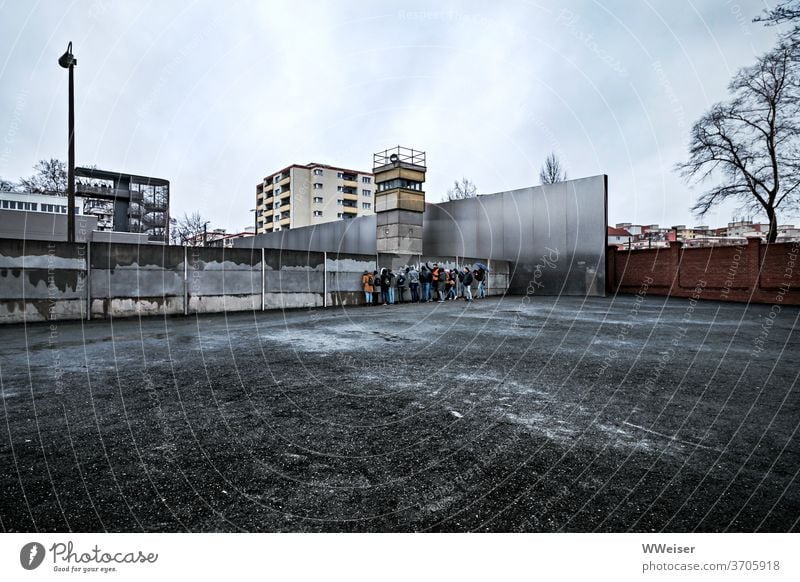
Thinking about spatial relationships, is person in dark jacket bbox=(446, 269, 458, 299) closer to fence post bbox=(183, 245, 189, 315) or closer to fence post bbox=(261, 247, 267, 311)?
fence post bbox=(261, 247, 267, 311)

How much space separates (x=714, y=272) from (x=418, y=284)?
16210mm

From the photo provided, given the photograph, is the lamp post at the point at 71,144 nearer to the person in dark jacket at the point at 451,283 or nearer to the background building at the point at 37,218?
the person in dark jacket at the point at 451,283

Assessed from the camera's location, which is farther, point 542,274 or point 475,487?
point 542,274

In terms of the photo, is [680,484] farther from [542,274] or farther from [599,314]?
[542,274]

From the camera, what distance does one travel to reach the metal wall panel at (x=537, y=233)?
24750 mm

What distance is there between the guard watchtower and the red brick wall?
1261cm

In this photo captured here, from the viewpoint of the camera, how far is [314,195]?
82562 millimetres

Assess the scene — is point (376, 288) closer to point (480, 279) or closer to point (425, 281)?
point (425, 281)

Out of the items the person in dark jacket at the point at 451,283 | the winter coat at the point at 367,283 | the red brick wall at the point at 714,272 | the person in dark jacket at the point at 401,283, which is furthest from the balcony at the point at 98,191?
the red brick wall at the point at 714,272

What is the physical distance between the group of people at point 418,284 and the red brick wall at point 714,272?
10.0m

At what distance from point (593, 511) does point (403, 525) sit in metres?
1.17

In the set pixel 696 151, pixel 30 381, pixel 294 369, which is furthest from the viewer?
pixel 696 151

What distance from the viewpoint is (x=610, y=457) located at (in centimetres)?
341

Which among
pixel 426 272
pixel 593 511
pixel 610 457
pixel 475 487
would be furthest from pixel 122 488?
pixel 426 272
